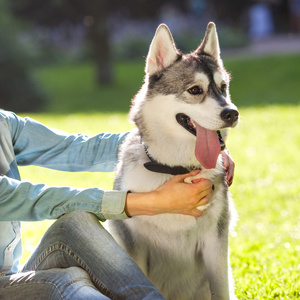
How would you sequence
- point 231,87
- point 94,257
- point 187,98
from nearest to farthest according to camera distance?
1. point 94,257
2. point 187,98
3. point 231,87

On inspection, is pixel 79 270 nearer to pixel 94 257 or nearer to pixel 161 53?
pixel 94 257

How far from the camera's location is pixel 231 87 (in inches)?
602

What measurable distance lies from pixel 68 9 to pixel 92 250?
15.5 meters

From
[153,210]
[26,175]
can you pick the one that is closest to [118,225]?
[153,210]

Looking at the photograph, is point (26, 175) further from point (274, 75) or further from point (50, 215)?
point (274, 75)

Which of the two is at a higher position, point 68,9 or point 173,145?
point 173,145

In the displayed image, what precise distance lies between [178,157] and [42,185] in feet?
2.51

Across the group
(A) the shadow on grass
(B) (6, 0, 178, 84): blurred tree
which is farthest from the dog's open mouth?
(B) (6, 0, 178, 84): blurred tree

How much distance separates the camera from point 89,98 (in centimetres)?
1578

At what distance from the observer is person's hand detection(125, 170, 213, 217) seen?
2695mm

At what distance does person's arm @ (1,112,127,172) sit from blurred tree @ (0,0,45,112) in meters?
11.5

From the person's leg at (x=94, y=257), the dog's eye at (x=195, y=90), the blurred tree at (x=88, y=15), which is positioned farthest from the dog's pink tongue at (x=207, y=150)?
the blurred tree at (x=88, y=15)

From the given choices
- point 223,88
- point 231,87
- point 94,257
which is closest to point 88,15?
point 231,87

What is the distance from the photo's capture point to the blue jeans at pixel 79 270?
98.0 inches
